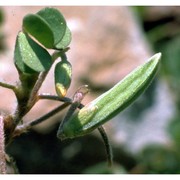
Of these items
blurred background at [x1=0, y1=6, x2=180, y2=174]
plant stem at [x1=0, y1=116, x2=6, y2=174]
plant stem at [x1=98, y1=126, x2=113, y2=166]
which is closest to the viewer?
plant stem at [x1=0, y1=116, x2=6, y2=174]

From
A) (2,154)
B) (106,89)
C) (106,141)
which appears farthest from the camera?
(106,89)

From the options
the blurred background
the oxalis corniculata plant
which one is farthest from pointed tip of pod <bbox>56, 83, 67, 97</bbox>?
the blurred background

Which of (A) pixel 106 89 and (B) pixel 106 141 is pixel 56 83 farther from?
(A) pixel 106 89

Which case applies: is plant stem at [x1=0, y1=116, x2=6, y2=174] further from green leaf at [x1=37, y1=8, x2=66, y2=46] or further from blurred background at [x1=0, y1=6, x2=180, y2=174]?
blurred background at [x1=0, y1=6, x2=180, y2=174]

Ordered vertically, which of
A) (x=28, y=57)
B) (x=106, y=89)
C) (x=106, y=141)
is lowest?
(x=106, y=89)

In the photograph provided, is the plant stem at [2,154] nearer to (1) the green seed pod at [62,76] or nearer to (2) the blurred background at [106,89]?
(1) the green seed pod at [62,76]

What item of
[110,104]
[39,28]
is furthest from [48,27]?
[110,104]

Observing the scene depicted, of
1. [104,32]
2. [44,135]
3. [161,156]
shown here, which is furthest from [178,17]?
[161,156]
